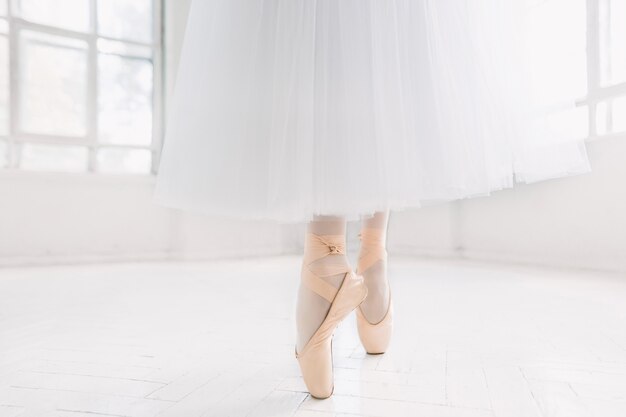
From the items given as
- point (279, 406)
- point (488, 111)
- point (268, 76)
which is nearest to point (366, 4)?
point (268, 76)

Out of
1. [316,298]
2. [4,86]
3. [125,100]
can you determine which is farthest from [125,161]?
[316,298]

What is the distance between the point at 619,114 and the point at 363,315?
2436mm

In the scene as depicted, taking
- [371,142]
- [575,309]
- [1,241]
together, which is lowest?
[575,309]

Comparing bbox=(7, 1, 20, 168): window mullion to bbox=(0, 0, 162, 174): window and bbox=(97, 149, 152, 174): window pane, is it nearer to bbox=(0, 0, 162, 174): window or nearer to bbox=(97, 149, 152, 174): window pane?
bbox=(0, 0, 162, 174): window

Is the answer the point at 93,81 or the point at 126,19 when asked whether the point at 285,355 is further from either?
the point at 126,19

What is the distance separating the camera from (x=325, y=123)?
67cm

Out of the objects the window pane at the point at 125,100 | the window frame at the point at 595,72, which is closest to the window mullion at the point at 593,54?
the window frame at the point at 595,72

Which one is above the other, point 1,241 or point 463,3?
point 463,3

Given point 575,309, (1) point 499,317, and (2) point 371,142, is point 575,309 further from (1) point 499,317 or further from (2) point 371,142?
(2) point 371,142

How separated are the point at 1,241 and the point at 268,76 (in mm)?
3008

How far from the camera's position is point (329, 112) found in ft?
2.21

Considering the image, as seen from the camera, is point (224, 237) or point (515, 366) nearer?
point (515, 366)

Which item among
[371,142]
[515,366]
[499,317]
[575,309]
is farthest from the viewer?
[575,309]

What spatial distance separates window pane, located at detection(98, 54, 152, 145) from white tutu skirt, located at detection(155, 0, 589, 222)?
9.67 ft
